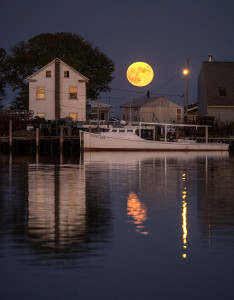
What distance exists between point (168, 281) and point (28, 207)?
973 centimetres

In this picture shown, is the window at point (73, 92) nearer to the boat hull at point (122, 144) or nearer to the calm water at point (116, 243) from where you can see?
the boat hull at point (122, 144)

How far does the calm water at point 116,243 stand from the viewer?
10.9m

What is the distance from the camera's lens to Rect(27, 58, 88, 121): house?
72.4m

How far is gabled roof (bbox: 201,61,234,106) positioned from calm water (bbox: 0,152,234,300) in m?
49.4

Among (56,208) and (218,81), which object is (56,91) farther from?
(56,208)

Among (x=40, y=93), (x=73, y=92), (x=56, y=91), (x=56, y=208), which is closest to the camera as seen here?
(x=56, y=208)

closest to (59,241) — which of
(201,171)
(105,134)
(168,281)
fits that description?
(168,281)

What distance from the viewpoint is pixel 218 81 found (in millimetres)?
77375

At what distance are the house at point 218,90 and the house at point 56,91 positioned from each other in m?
16.0

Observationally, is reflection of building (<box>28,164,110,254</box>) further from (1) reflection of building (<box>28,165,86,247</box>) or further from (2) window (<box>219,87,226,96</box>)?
(2) window (<box>219,87,226,96</box>)

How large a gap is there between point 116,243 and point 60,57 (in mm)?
73403

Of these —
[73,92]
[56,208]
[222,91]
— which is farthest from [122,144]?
[56,208]

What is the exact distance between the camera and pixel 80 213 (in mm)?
18750

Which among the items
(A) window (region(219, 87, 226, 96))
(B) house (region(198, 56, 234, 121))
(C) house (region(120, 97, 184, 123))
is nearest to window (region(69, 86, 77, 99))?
(B) house (region(198, 56, 234, 121))
